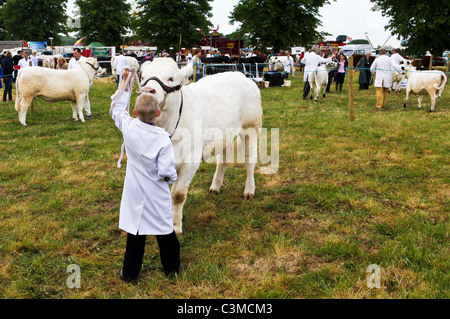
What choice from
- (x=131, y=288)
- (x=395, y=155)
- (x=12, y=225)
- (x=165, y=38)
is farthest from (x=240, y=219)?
(x=165, y=38)

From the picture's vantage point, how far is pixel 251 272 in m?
3.30

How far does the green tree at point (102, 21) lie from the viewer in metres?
47.5

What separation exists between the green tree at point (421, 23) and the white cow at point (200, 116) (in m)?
21.5

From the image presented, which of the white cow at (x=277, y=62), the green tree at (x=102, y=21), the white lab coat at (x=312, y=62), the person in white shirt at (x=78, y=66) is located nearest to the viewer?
the person in white shirt at (x=78, y=66)

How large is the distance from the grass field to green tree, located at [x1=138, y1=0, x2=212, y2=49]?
3086cm

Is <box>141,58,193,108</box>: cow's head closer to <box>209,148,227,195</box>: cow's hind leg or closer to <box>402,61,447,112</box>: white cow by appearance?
<box>209,148,227,195</box>: cow's hind leg

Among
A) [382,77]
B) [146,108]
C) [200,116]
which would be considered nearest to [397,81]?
[382,77]

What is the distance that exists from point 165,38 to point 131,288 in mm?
37097

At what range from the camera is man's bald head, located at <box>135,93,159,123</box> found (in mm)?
2865

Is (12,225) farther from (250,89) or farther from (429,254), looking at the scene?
(429,254)


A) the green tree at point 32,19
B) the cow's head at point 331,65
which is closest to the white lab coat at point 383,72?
the cow's head at point 331,65

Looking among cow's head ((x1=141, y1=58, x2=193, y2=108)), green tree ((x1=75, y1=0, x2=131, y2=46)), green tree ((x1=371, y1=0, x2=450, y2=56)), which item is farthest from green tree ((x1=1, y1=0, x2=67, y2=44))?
cow's head ((x1=141, y1=58, x2=193, y2=108))

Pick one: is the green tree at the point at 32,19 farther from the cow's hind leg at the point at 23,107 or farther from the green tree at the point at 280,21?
the cow's hind leg at the point at 23,107
